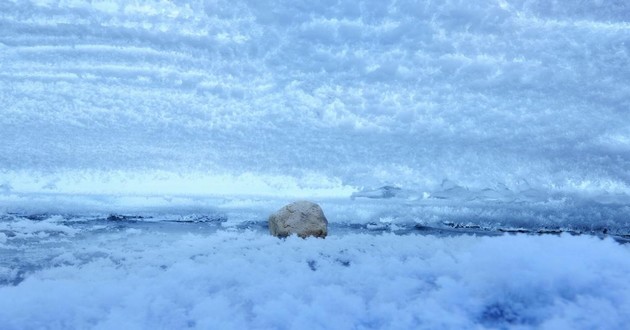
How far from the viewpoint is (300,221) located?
25.8 feet

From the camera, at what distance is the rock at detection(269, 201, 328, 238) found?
7809 millimetres

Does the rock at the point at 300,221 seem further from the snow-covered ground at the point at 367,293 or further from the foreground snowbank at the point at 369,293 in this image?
the foreground snowbank at the point at 369,293

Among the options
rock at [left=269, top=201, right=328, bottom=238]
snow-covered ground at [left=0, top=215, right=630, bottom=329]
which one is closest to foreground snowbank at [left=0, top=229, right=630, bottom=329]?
Result: snow-covered ground at [left=0, top=215, right=630, bottom=329]

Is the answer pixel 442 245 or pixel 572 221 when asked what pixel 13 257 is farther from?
pixel 572 221

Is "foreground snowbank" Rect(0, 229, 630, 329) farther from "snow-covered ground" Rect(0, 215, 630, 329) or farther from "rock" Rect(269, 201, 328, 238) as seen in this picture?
"rock" Rect(269, 201, 328, 238)

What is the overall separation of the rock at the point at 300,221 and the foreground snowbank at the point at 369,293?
3798 mm

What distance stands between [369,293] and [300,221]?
4.65m

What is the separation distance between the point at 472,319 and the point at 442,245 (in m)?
1.85

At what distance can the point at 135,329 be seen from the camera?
2.64 meters

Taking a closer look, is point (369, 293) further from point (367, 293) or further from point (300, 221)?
point (300, 221)

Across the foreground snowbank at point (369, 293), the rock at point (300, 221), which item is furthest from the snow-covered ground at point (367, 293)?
the rock at point (300, 221)

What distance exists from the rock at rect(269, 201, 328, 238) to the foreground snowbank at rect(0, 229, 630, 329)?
3798 millimetres

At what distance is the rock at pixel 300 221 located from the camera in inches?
307

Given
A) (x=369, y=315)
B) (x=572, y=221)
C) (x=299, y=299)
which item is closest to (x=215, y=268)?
(x=299, y=299)
